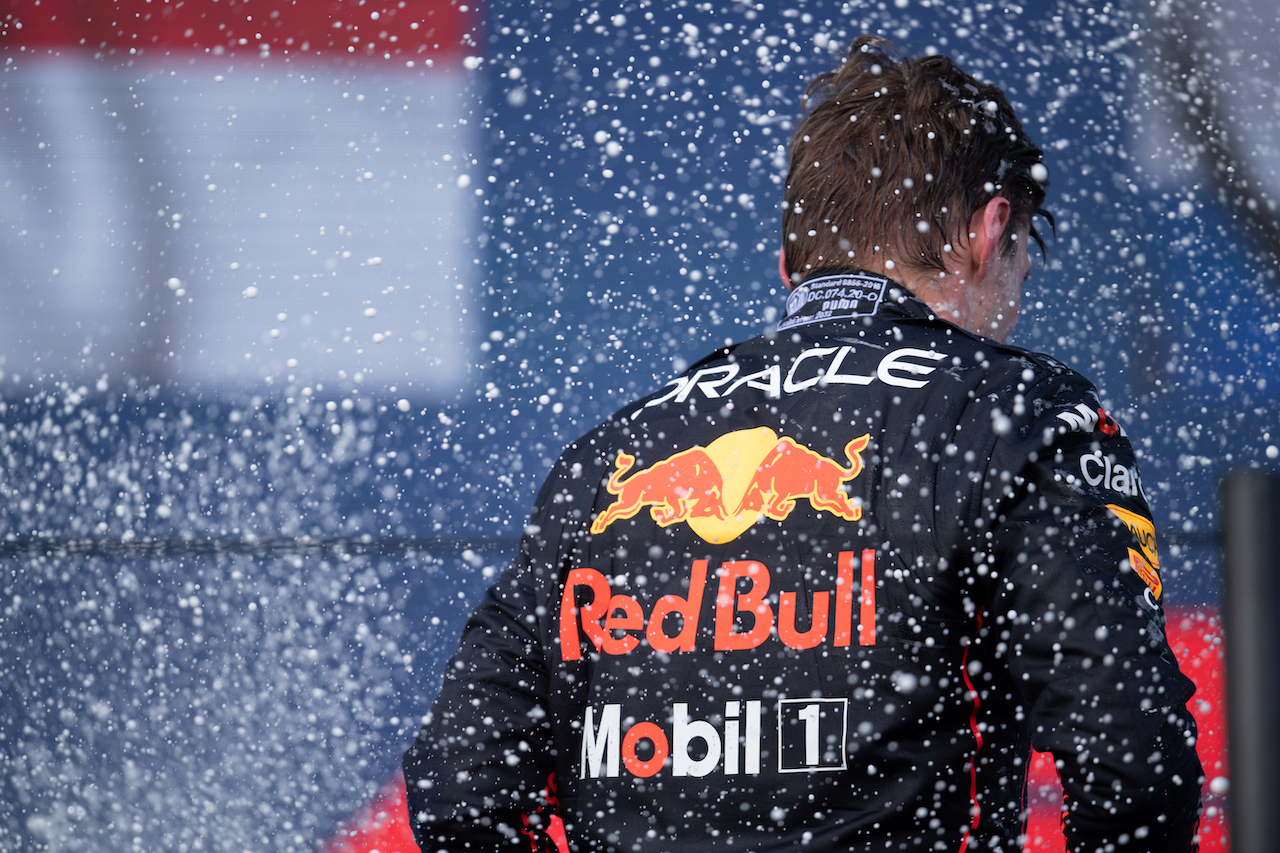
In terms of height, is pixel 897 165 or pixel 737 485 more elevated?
pixel 897 165

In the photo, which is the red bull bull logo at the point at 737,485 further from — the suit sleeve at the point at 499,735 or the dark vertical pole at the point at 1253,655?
the dark vertical pole at the point at 1253,655

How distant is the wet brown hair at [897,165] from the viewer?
95cm

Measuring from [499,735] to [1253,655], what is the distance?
2.23 feet

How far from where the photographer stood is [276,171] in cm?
247

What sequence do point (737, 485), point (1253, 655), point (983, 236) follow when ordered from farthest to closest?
point (983, 236) < point (737, 485) < point (1253, 655)

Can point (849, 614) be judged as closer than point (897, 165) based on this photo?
Yes

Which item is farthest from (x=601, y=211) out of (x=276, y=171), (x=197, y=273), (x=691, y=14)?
(x=197, y=273)

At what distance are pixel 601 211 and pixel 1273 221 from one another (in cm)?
142

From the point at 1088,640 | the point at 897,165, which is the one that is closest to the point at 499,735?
the point at 1088,640

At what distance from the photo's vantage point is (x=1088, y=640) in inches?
29.8

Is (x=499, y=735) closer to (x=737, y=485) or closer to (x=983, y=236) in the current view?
(x=737, y=485)

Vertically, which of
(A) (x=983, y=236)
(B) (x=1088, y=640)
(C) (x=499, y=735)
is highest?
(A) (x=983, y=236)

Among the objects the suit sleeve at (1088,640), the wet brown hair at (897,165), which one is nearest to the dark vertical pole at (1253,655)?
the suit sleeve at (1088,640)

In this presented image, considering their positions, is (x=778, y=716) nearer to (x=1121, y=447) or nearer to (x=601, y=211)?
(x=1121, y=447)
